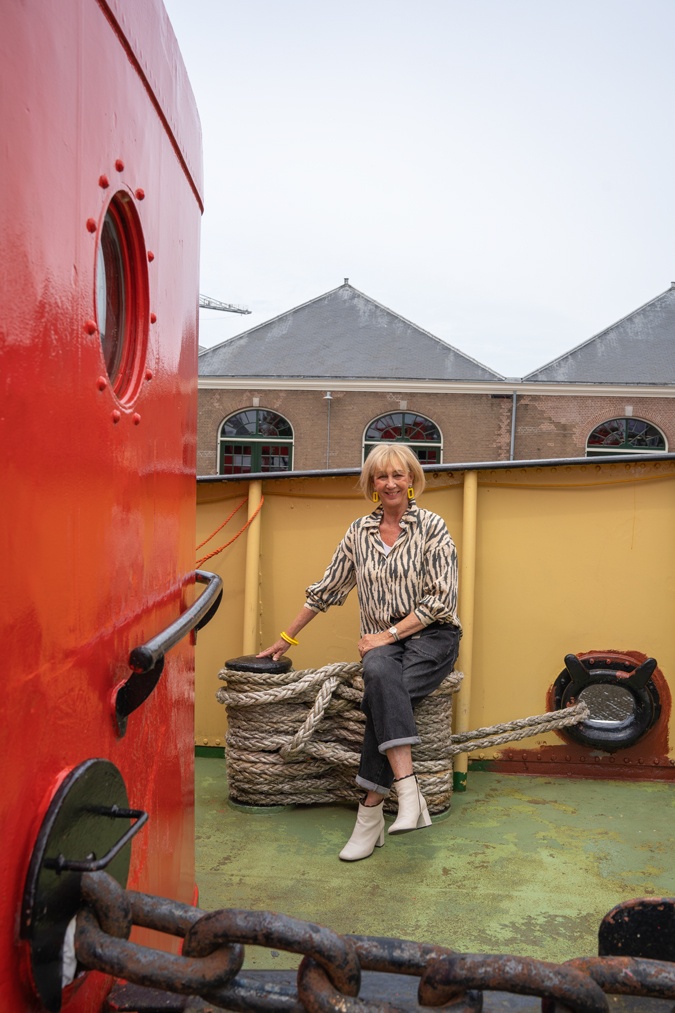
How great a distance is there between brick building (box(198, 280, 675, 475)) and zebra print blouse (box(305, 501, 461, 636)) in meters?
22.4

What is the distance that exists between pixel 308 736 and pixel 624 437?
81.5 feet

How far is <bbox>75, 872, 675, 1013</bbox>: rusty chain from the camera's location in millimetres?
762

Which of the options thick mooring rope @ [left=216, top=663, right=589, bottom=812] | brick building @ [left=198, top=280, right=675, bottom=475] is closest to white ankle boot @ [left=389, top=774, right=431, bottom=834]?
thick mooring rope @ [left=216, top=663, right=589, bottom=812]

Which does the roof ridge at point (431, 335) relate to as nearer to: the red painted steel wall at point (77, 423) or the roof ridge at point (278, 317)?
the roof ridge at point (278, 317)

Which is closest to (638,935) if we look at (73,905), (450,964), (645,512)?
(450,964)

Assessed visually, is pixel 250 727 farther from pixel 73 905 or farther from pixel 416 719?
pixel 73 905

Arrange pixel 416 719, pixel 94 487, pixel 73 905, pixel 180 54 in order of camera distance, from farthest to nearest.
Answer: pixel 416 719 < pixel 180 54 < pixel 94 487 < pixel 73 905

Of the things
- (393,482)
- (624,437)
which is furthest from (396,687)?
(624,437)

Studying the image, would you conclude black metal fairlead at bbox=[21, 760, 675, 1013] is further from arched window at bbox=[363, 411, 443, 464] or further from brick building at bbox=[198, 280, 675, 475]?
arched window at bbox=[363, 411, 443, 464]

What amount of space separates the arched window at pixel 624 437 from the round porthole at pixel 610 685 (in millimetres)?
23312

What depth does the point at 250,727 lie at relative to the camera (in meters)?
3.30

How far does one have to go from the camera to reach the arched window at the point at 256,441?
1057 inches

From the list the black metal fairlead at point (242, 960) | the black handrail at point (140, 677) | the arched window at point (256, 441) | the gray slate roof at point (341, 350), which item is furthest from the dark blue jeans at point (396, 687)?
the arched window at point (256, 441)

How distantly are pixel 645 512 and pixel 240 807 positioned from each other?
6.79 feet
